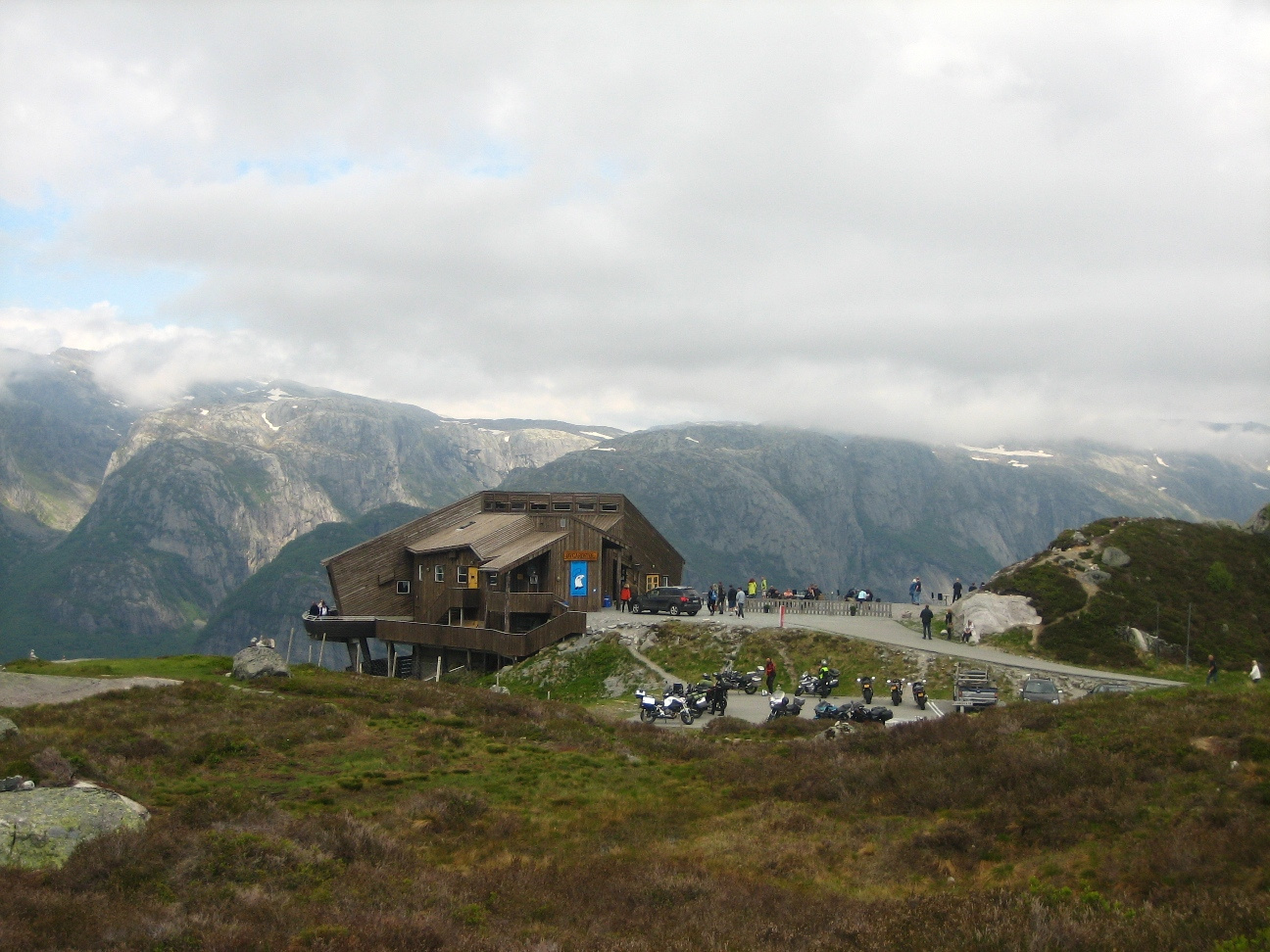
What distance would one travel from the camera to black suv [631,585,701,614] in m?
64.1

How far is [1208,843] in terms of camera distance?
51.3 feet

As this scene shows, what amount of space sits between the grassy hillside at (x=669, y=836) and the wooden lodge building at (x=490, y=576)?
110 ft

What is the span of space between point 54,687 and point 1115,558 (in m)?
57.4

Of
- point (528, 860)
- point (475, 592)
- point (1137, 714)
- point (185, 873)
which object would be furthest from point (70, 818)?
point (475, 592)

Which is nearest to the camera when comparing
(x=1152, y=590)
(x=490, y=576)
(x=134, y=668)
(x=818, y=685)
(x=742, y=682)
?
(x=818, y=685)

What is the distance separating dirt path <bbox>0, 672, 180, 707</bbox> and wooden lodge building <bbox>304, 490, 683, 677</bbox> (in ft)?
88.5

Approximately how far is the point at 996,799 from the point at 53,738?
24667 mm

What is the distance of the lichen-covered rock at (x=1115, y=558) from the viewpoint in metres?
57.2

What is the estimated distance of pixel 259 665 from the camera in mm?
44406

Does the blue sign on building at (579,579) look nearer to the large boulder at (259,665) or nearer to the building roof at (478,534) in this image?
the building roof at (478,534)

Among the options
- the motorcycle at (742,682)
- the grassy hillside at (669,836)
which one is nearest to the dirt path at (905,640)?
the motorcycle at (742,682)

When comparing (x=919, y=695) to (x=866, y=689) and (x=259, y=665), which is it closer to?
(x=866, y=689)

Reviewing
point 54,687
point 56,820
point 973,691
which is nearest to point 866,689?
point 973,691

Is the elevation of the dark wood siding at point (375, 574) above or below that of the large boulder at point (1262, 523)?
below
